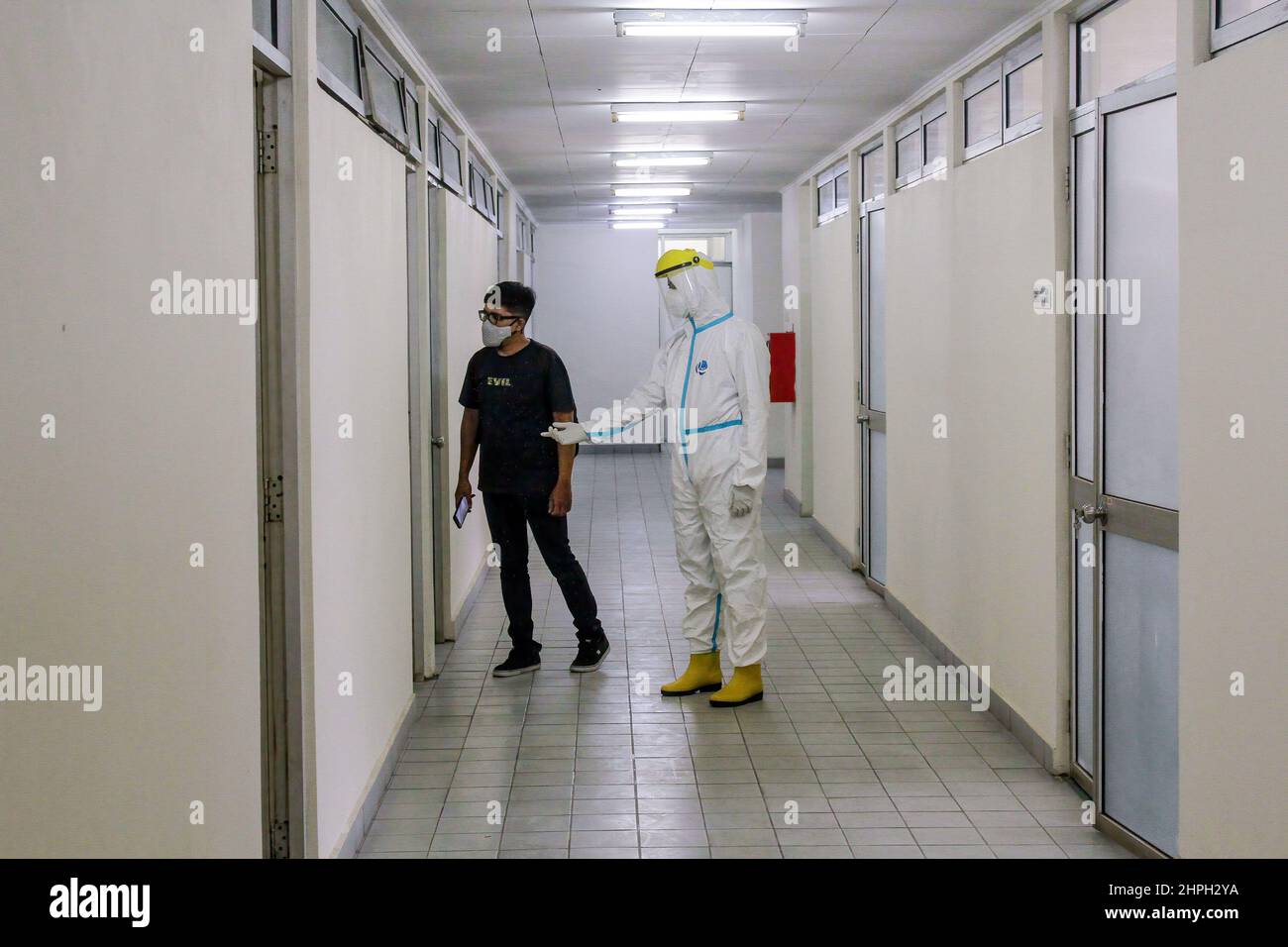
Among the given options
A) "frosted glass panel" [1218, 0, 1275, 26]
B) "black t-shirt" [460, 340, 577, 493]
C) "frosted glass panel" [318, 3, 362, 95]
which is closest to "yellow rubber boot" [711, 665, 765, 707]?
"black t-shirt" [460, 340, 577, 493]

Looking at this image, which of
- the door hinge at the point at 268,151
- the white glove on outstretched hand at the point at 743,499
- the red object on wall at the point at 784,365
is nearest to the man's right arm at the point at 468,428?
the white glove on outstretched hand at the point at 743,499

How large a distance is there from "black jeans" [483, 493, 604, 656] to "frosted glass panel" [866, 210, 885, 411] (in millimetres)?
2560

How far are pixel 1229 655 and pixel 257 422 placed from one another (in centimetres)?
218

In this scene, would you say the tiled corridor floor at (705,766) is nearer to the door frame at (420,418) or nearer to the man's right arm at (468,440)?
the door frame at (420,418)

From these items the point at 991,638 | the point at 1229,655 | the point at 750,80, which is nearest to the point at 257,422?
the point at 1229,655

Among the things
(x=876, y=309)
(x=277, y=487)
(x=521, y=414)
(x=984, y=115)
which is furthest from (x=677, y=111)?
(x=277, y=487)

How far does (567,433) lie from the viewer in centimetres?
498

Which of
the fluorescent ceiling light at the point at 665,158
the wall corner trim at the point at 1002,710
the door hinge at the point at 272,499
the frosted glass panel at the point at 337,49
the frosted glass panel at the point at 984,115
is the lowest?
the wall corner trim at the point at 1002,710

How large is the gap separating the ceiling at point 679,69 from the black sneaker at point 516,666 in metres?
2.47

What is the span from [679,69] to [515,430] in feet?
5.59

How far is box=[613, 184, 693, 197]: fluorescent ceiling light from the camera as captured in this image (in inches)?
419

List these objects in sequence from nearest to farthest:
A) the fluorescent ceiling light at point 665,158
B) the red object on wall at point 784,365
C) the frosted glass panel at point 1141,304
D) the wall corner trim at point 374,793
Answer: the frosted glass panel at point 1141,304 → the wall corner trim at point 374,793 → the fluorescent ceiling light at point 665,158 → the red object on wall at point 784,365

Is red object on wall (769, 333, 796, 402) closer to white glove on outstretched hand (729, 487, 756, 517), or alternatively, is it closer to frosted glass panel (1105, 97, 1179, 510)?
white glove on outstretched hand (729, 487, 756, 517)

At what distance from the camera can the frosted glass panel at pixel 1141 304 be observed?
3.24 m
